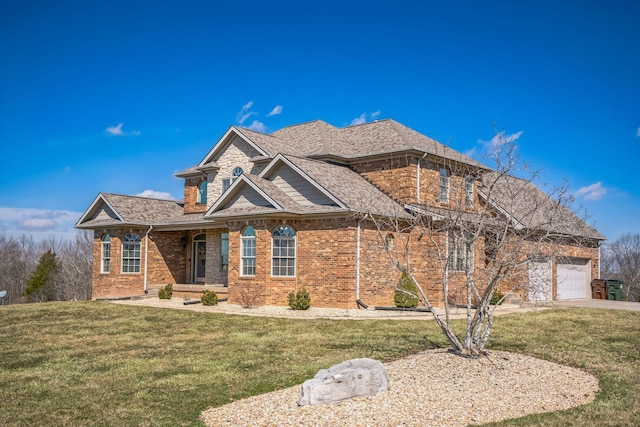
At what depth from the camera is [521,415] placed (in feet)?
26.2

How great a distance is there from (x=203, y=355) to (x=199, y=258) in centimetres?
1847

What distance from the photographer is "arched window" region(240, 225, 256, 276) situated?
22.9m

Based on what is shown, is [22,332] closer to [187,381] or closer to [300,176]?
[187,381]

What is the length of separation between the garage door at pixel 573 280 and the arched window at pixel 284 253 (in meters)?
14.0

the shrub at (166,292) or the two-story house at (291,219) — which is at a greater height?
the two-story house at (291,219)

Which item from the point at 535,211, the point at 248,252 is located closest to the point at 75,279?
the point at 248,252

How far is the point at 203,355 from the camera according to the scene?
12.7 meters

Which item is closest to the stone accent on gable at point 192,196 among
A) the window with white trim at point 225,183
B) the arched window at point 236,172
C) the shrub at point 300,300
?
the window with white trim at point 225,183

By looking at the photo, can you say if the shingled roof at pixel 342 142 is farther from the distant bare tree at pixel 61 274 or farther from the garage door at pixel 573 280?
the distant bare tree at pixel 61 274

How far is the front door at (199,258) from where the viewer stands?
100 feet

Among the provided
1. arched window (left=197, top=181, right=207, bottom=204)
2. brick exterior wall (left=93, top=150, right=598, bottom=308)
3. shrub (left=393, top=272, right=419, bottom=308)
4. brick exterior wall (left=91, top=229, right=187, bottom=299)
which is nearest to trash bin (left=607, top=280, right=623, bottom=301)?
brick exterior wall (left=93, top=150, right=598, bottom=308)

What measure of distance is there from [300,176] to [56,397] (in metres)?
15.0

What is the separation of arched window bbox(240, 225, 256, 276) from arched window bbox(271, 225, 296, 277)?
32.5 inches

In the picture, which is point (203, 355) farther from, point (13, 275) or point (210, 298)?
point (13, 275)
